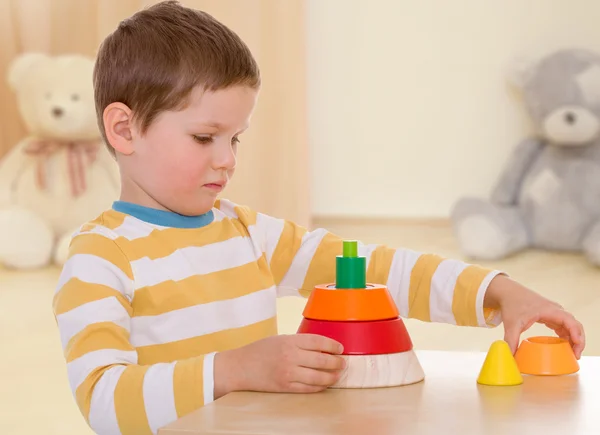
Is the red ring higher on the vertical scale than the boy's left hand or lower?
higher

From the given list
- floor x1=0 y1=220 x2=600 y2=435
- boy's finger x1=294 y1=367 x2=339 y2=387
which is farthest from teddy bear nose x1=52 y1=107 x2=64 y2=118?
boy's finger x1=294 y1=367 x2=339 y2=387

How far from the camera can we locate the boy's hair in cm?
74

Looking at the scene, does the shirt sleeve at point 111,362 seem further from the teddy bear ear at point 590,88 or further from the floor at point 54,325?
the teddy bear ear at point 590,88

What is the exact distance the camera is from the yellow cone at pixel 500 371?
58 centimetres

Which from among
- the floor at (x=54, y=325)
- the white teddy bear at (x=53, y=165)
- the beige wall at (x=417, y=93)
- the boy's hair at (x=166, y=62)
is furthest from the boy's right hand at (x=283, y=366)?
the beige wall at (x=417, y=93)

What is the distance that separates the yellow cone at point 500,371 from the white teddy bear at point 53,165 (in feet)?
7.02

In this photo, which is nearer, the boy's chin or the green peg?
the green peg

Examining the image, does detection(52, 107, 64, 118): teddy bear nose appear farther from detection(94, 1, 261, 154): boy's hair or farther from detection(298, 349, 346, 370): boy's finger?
detection(298, 349, 346, 370): boy's finger

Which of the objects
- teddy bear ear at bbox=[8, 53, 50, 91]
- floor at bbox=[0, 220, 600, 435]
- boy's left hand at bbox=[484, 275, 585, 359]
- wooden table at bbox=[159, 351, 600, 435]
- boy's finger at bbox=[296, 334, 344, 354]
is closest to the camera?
wooden table at bbox=[159, 351, 600, 435]

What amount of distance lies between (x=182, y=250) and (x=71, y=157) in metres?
2.03

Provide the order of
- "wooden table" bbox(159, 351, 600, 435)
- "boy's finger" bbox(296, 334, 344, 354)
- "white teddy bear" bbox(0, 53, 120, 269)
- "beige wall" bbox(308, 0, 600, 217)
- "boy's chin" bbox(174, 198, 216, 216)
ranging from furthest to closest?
1. "beige wall" bbox(308, 0, 600, 217)
2. "white teddy bear" bbox(0, 53, 120, 269)
3. "boy's chin" bbox(174, 198, 216, 216)
4. "boy's finger" bbox(296, 334, 344, 354)
5. "wooden table" bbox(159, 351, 600, 435)

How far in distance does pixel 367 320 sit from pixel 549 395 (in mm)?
122

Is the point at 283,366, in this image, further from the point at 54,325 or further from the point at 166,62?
the point at 54,325

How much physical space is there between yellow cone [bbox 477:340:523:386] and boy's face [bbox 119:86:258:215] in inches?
10.9
